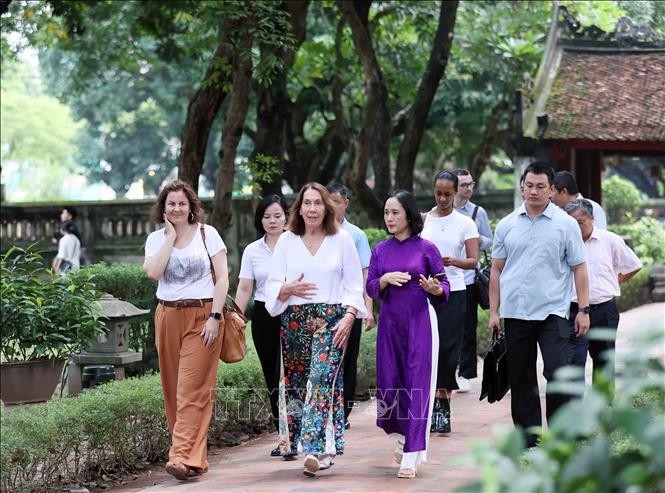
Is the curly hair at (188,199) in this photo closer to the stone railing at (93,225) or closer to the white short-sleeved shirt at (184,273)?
the white short-sleeved shirt at (184,273)

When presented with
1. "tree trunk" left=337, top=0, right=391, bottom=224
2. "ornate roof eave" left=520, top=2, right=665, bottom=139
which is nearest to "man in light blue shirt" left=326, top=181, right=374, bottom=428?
"tree trunk" left=337, top=0, right=391, bottom=224

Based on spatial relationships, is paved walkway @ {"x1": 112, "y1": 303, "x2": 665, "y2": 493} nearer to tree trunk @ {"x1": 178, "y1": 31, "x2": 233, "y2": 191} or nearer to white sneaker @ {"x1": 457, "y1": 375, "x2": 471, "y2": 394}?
white sneaker @ {"x1": 457, "y1": 375, "x2": 471, "y2": 394}

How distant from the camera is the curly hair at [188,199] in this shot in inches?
318

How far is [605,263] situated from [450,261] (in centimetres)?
115

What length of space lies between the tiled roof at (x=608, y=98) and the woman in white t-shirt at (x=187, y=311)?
13263 mm

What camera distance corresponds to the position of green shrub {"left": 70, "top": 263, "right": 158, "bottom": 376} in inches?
471

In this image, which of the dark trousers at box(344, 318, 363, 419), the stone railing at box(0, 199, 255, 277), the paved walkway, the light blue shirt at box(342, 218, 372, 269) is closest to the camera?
the paved walkway

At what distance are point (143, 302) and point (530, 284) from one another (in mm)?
5383

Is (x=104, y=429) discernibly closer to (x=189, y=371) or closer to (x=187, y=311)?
(x=189, y=371)

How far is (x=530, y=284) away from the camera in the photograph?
7785 millimetres

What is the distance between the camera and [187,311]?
8016 mm

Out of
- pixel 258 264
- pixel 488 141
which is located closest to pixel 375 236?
pixel 258 264

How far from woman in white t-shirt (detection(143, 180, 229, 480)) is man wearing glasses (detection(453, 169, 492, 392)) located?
2.75m

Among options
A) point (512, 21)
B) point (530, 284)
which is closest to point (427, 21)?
point (512, 21)
